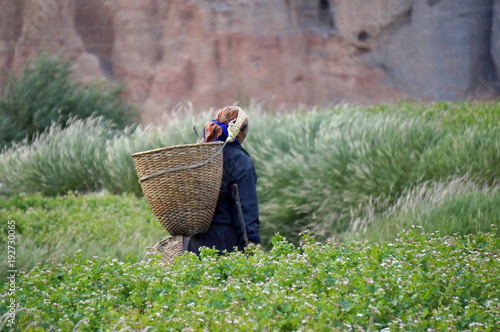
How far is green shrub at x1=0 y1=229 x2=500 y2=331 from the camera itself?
3852mm

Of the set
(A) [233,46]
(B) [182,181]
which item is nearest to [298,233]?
(B) [182,181]

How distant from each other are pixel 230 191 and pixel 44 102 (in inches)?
437

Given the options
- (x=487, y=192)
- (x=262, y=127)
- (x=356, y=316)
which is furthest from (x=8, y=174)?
(x=356, y=316)

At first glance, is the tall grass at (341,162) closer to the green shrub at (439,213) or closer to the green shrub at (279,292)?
the green shrub at (439,213)

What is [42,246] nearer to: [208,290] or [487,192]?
[208,290]

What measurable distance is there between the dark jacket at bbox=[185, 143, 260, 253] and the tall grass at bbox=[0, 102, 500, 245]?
9.43 feet

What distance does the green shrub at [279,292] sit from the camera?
385 cm

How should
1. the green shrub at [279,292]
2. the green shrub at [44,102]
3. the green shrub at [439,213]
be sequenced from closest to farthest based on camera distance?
the green shrub at [279,292], the green shrub at [439,213], the green shrub at [44,102]

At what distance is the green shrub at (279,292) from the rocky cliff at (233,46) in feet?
52.8

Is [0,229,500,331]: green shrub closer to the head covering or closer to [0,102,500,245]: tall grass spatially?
the head covering

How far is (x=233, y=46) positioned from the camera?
2145cm

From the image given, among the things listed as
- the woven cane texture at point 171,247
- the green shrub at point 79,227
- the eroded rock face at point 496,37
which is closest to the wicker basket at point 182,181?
the woven cane texture at point 171,247

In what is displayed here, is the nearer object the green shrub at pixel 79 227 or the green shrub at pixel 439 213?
the green shrub at pixel 439 213

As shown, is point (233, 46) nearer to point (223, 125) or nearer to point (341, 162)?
point (341, 162)
